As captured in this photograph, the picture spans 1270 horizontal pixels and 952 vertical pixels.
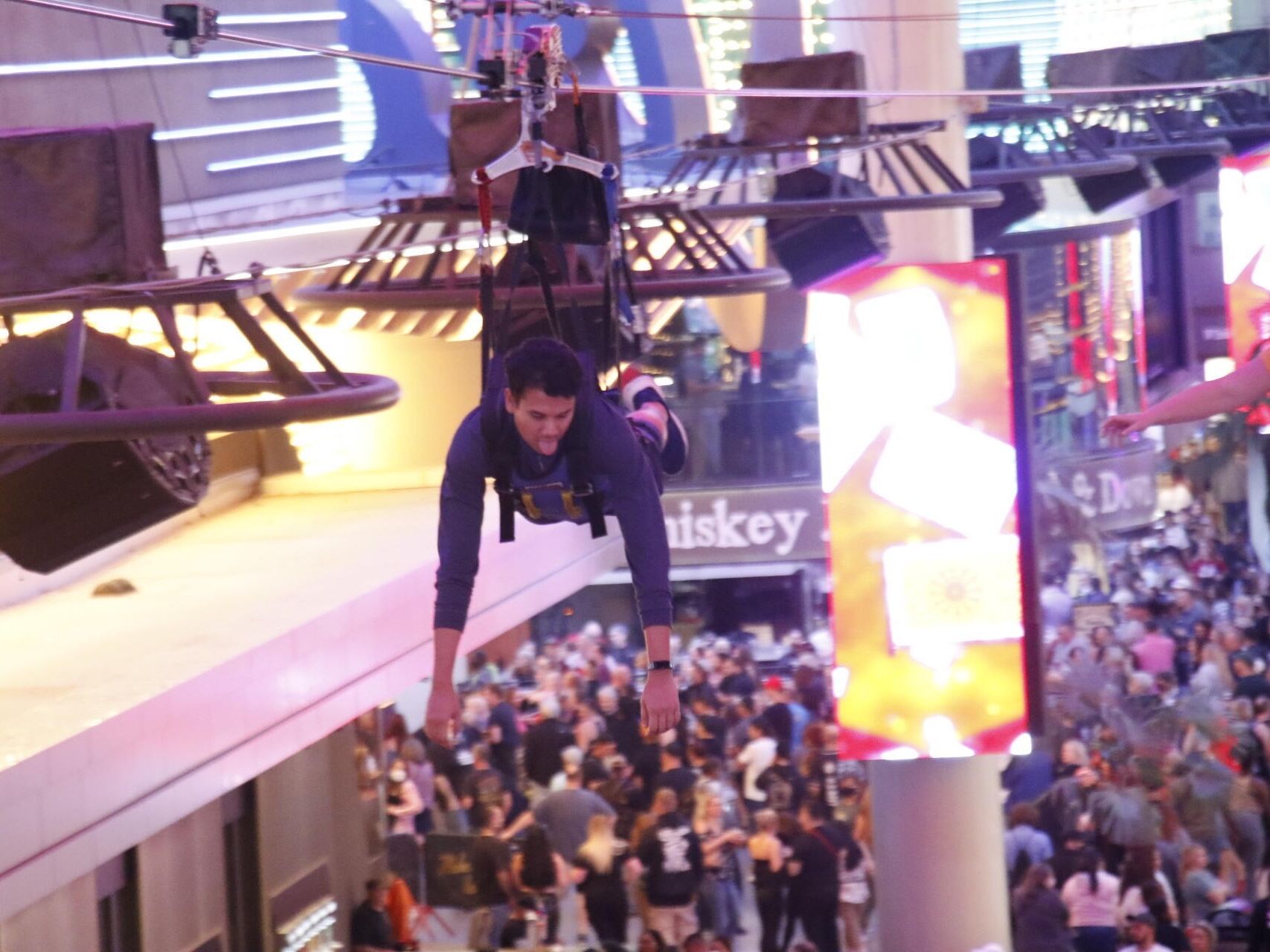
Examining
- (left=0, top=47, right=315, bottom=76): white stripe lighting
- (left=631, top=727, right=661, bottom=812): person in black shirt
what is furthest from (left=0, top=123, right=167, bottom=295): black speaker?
(left=631, top=727, right=661, bottom=812): person in black shirt

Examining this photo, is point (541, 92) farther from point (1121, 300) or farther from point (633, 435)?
point (1121, 300)

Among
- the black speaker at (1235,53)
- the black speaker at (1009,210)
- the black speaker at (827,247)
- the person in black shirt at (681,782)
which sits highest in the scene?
the black speaker at (1235,53)

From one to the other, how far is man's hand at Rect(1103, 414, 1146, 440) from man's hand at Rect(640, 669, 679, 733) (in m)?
1.20

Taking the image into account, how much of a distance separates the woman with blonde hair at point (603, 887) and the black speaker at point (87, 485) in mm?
4659

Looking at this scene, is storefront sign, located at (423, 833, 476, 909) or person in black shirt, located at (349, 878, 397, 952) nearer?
person in black shirt, located at (349, 878, 397, 952)

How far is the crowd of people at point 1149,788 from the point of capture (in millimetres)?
9883

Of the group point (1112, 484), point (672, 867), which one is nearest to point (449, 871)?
point (672, 867)

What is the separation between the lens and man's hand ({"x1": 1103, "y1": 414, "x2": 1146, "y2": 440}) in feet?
15.2

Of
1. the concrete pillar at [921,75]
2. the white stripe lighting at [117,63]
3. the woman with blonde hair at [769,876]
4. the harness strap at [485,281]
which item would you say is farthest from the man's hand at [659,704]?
the concrete pillar at [921,75]

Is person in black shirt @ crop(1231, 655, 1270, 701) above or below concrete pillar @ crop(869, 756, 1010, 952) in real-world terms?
above

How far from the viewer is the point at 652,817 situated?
35.2 ft

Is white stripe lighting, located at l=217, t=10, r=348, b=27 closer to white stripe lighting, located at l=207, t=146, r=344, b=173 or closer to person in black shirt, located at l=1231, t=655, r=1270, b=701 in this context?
white stripe lighting, located at l=207, t=146, r=344, b=173

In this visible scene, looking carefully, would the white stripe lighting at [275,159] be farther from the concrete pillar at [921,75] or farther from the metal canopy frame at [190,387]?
the metal canopy frame at [190,387]

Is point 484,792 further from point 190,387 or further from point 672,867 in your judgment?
point 190,387
